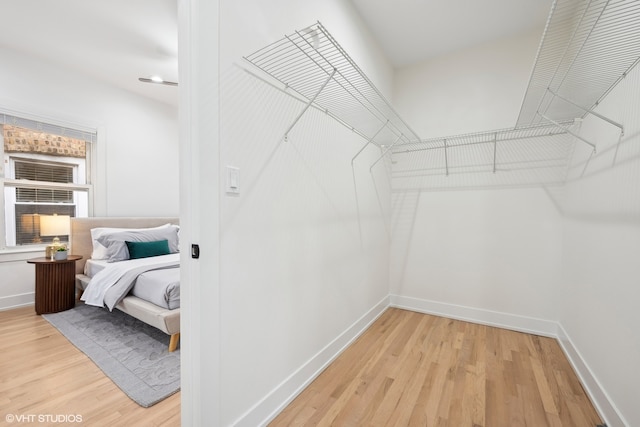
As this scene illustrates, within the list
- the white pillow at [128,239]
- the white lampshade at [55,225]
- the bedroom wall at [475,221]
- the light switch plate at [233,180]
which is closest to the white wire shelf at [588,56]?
the bedroom wall at [475,221]

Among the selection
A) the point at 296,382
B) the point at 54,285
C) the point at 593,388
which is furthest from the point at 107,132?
the point at 593,388

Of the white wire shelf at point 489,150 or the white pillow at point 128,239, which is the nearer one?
the white wire shelf at point 489,150

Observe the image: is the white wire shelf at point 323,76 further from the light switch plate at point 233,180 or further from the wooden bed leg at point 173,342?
the wooden bed leg at point 173,342

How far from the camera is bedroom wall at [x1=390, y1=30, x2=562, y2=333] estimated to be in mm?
2461

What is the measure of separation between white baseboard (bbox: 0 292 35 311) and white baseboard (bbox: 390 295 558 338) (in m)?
4.11

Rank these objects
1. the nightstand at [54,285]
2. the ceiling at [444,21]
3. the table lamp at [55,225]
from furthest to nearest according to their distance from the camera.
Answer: the table lamp at [55,225] → the nightstand at [54,285] → the ceiling at [444,21]

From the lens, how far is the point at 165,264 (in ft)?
8.55

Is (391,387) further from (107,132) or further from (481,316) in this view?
(107,132)

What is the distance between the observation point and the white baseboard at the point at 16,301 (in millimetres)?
2834

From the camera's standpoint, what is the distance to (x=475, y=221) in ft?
8.87

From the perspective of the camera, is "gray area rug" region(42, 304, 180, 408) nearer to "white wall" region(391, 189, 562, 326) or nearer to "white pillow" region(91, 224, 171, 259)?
"white pillow" region(91, 224, 171, 259)

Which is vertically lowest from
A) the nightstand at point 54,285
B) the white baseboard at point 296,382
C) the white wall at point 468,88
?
the white baseboard at point 296,382

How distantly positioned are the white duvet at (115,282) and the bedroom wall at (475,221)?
8.30 ft

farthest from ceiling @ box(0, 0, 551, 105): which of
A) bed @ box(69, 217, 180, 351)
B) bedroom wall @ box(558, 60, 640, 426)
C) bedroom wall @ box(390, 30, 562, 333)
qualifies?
bed @ box(69, 217, 180, 351)
